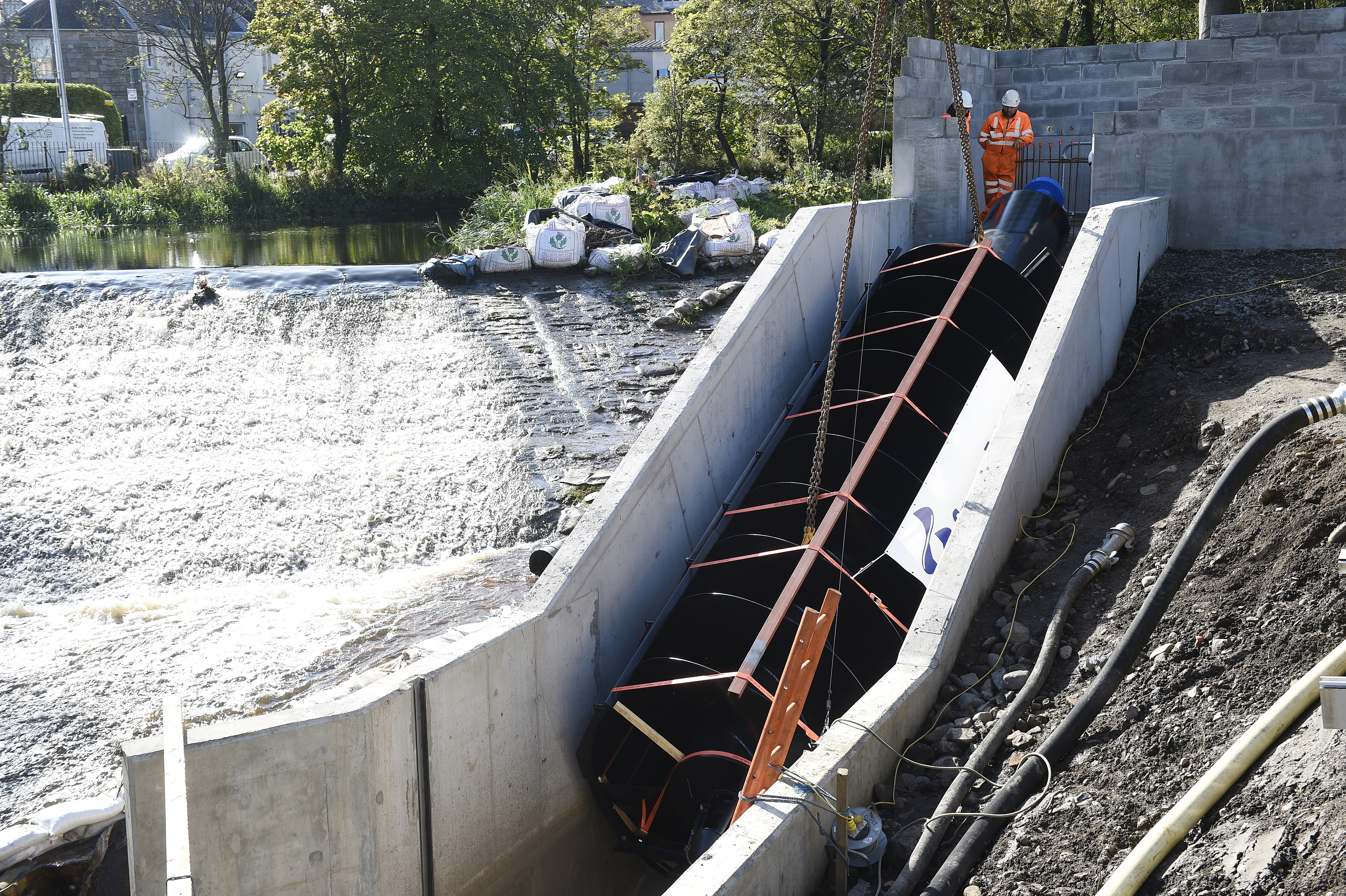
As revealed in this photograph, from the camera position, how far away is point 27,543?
996 centimetres

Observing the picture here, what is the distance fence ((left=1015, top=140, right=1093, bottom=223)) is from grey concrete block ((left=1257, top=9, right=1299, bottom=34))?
3558 mm

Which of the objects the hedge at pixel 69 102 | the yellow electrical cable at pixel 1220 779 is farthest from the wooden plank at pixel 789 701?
the hedge at pixel 69 102

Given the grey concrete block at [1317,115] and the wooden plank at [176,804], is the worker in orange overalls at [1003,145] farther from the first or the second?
the wooden plank at [176,804]

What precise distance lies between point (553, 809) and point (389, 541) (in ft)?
13.0

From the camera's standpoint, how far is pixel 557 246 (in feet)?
51.8

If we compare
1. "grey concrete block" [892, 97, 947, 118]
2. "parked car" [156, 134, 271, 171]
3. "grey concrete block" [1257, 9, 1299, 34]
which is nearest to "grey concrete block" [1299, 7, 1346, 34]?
"grey concrete block" [1257, 9, 1299, 34]

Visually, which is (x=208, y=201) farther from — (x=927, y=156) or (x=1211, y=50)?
(x=1211, y=50)

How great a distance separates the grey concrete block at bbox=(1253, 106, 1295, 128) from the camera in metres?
10.5

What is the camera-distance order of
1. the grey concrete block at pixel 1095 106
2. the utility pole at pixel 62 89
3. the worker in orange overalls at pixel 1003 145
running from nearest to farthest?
the worker in orange overalls at pixel 1003 145 < the grey concrete block at pixel 1095 106 < the utility pole at pixel 62 89

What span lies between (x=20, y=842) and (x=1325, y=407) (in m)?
7.18

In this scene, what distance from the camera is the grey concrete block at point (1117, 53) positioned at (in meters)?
14.4

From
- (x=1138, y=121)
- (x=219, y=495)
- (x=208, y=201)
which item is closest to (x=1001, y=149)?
(x=1138, y=121)

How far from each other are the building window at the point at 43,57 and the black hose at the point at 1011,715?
53.0 meters

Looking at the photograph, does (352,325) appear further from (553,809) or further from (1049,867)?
(1049,867)
